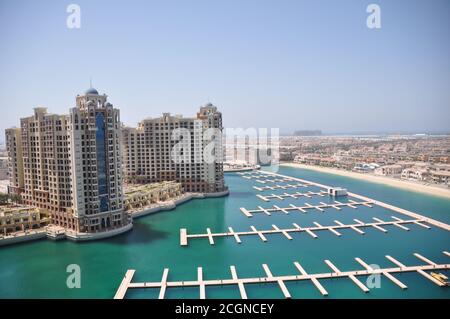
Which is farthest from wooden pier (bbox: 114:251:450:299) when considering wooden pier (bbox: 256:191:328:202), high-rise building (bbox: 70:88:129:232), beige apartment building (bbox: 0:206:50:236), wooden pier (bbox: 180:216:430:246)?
wooden pier (bbox: 256:191:328:202)

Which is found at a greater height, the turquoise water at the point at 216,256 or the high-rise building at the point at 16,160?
the high-rise building at the point at 16,160

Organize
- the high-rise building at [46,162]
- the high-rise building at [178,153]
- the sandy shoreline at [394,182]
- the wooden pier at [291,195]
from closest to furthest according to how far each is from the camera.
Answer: the high-rise building at [46,162] < the wooden pier at [291,195] < the high-rise building at [178,153] < the sandy shoreline at [394,182]

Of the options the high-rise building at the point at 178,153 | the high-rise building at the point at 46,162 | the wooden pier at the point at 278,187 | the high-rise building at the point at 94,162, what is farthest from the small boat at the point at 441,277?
the wooden pier at the point at 278,187

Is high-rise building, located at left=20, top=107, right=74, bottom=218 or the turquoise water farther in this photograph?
high-rise building, located at left=20, top=107, right=74, bottom=218

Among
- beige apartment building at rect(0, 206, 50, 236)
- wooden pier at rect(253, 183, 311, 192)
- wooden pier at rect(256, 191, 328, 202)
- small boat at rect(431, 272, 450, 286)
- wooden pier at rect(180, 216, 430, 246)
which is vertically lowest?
small boat at rect(431, 272, 450, 286)

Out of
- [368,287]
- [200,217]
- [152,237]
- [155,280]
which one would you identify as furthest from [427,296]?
[200,217]

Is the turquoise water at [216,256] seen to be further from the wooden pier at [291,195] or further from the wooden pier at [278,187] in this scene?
the wooden pier at [278,187]

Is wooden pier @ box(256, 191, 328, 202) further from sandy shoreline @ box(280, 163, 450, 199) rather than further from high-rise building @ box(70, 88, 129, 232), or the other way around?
high-rise building @ box(70, 88, 129, 232)
